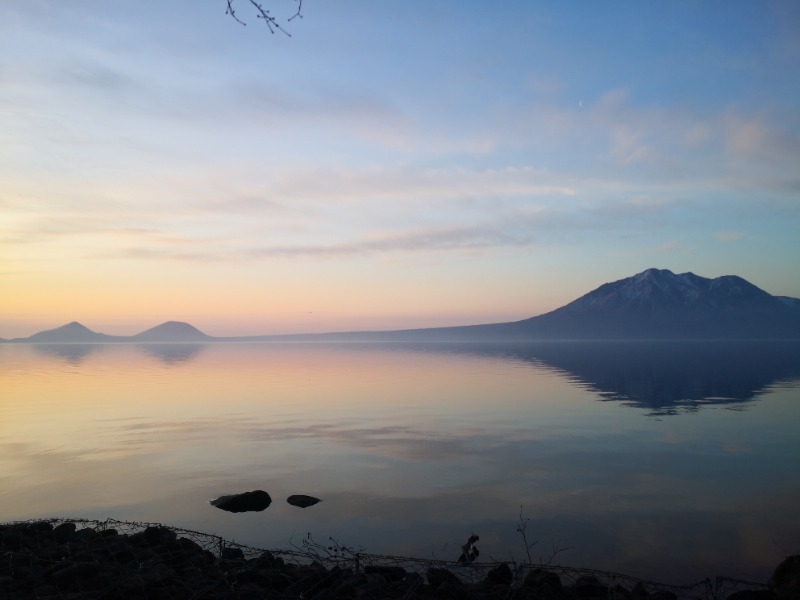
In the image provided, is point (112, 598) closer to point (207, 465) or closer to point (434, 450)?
point (207, 465)

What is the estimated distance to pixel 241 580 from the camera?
1273 cm

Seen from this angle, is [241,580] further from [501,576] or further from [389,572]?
[501,576]

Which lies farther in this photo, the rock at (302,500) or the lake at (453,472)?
the rock at (302,500)

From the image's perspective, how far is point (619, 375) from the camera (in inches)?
3132

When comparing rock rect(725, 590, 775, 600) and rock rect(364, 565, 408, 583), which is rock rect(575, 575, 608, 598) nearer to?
Result: rock rect(725, 590, 775, 600)

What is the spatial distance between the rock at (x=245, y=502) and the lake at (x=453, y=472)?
1.47ft

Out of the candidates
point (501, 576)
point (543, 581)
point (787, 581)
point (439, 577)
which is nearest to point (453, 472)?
point (501, 576)

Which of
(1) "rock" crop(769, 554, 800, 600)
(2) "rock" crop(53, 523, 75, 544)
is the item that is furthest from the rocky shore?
(2) "rock" crop(53, 523, 75, 544)

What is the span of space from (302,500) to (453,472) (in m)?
7.13

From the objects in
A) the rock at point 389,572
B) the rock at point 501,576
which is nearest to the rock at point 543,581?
the rock at point 501,576

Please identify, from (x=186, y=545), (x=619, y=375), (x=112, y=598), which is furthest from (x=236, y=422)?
(x=619, y=375)

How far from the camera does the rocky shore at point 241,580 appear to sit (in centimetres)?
1148

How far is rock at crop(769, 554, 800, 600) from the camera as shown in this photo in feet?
35.5

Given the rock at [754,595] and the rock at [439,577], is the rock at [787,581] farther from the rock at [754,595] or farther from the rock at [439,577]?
the rock at [439,577]
